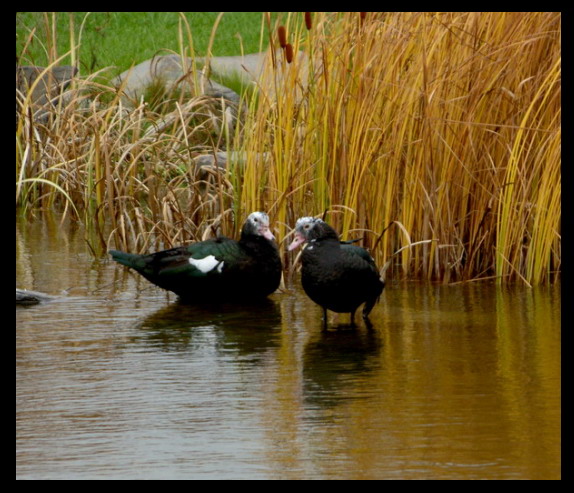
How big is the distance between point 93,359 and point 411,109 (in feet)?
8.67

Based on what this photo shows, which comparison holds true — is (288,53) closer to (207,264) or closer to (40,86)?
(207,264)

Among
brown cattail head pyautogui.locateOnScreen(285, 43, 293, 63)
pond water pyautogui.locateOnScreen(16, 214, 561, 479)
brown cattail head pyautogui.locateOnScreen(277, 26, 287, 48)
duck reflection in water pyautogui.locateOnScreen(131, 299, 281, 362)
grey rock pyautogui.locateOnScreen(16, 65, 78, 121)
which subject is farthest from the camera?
grey rock pyautogui.locateOnScreen(16, 65, 78, 121)

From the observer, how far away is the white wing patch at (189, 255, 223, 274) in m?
6.70

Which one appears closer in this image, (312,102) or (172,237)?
(312,102)

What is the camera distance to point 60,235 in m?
9.05

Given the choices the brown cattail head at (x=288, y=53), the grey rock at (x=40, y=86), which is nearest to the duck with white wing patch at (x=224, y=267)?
the brown cattail head at (x=288, y=53)

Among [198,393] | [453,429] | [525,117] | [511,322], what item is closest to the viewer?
[453,429]

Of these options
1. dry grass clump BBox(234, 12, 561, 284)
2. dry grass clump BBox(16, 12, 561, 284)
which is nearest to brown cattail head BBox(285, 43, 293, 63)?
dry grass clump BBox(16, 12, 561, 284)

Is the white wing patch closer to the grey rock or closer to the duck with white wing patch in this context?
the duck with white wing patch

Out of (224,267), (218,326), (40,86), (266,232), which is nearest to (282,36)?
(266,232)

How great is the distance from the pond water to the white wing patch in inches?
9.3
